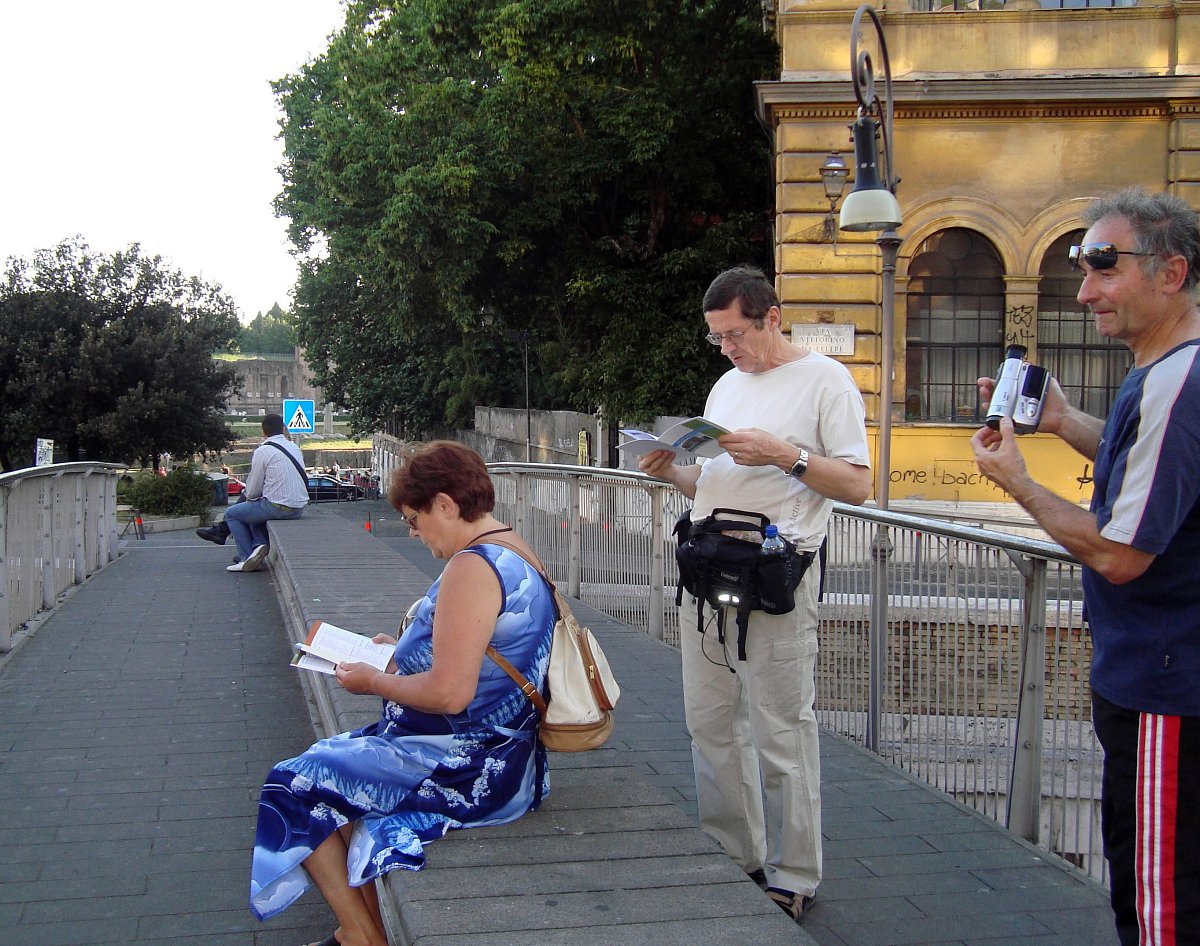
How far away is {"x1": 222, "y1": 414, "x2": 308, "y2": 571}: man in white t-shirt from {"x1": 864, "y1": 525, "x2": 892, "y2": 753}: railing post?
27.6 ft

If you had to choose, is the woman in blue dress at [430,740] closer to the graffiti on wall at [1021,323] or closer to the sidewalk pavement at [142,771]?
the sidewalk pavement at [142,771]

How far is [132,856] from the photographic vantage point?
4.68 metres

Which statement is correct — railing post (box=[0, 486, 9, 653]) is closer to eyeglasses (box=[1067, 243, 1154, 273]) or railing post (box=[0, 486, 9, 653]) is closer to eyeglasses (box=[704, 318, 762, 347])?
eyeglasses (box=[704, 318, 762, 347])

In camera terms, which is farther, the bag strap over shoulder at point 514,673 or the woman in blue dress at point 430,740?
the bag strap over shoulder at point 514,673

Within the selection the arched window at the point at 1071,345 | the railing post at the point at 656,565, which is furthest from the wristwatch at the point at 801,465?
the arched window at the point at 1071,345

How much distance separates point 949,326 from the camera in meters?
19.5

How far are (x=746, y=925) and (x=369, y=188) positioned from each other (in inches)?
955

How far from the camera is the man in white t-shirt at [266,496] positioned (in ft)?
42.7

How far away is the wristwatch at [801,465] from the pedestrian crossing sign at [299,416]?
28564mm

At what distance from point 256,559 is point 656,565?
17.9ft

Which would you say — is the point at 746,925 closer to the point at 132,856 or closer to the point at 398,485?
the point at 398,485

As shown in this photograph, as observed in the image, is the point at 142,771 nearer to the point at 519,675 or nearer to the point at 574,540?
the point at 519,675

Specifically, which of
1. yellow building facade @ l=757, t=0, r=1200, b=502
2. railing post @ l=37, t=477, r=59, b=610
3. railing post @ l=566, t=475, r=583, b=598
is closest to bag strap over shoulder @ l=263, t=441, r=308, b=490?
railing post @ l=37, t=477, r=59, b=610

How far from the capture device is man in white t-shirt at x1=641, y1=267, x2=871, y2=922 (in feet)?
12.5
